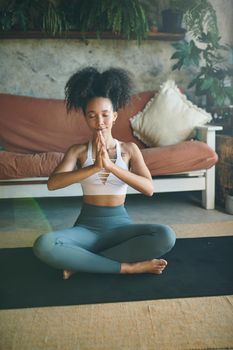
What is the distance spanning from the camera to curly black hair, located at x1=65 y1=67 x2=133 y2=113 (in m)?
1.07

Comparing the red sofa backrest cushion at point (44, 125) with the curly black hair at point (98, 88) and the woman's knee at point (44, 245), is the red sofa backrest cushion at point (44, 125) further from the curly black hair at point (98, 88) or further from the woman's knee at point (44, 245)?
the woman's knee at point (44, 245)

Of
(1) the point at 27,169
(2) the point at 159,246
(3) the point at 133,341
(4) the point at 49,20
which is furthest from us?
(4) the point at 49,20

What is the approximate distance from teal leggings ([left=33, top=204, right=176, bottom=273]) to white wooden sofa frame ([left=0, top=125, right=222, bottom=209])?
64 centimetres

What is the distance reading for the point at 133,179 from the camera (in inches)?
40.6

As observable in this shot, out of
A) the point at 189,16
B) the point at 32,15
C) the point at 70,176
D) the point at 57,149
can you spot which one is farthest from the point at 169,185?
the point at 32,15

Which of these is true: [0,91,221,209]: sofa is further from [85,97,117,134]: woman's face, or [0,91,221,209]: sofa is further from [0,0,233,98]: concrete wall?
[85,97,117,134]: woman's face

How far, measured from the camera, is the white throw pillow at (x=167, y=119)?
1.95 m

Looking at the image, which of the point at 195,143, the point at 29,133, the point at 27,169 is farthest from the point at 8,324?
the point at 29,133

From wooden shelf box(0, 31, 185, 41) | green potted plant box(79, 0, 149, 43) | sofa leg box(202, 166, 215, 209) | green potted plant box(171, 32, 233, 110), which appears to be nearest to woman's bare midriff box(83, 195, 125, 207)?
sofa leg box(202, 166, 215, 209)

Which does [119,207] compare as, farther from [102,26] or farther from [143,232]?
[102,26]

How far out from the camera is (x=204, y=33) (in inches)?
83.9

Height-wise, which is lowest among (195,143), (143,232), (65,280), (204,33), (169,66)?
(65,280)

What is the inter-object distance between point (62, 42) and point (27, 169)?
3.50 ft

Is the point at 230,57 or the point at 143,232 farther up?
the point at 230,57
